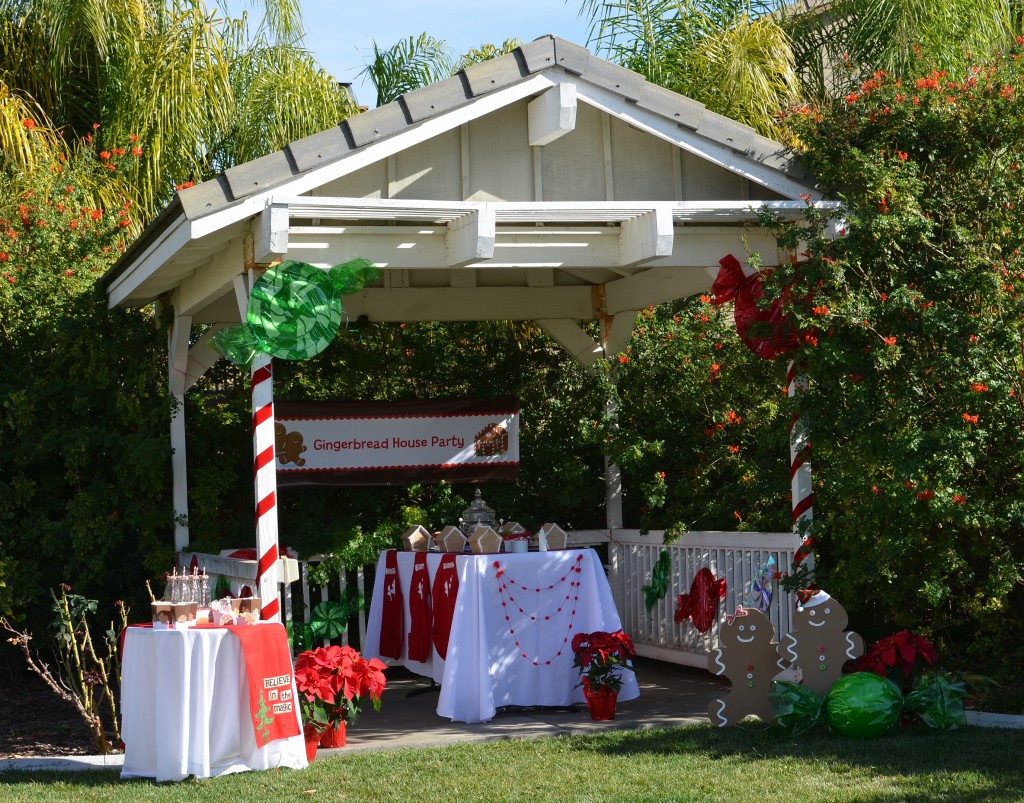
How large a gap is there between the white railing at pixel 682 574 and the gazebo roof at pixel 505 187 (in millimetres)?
1942

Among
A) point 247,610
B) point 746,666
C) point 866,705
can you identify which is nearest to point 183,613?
point 247,610

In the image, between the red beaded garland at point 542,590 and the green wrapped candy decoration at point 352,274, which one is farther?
the red beaded garland at point 542,590

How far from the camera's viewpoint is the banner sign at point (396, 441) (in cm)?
979

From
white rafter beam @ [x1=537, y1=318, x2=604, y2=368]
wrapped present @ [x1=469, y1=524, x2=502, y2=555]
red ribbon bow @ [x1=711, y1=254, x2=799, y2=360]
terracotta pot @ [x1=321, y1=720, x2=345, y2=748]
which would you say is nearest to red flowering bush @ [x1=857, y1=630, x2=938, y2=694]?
red ribbon bow @ [x1=711, y1=254, x2=799, y2=360]

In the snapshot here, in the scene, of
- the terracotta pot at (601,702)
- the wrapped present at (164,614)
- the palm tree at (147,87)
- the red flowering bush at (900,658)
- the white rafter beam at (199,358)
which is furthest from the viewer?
the palm tree at (147,87)

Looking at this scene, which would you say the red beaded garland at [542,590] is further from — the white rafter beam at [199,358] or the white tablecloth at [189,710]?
the white rafter beam at [199,358]

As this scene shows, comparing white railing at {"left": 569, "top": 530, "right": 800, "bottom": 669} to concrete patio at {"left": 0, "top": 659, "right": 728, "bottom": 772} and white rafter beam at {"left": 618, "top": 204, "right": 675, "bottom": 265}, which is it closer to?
concrete patio at {"left": 0, "top": 659, "right": 728, "bottom": 772}

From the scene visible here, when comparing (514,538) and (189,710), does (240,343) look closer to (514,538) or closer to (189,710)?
(189,710)

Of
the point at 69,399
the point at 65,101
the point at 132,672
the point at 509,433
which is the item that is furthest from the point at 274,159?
the point at 65,101

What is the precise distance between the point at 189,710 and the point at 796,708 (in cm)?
301

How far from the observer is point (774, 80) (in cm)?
1318

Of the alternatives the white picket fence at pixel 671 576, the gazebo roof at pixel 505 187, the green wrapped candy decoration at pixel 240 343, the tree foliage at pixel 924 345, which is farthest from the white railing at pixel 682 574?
the green wrapped candy decoration at pixel 240 343

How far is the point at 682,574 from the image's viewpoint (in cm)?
903

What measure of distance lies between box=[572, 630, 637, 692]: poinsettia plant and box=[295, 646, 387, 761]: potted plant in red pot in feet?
4.14
